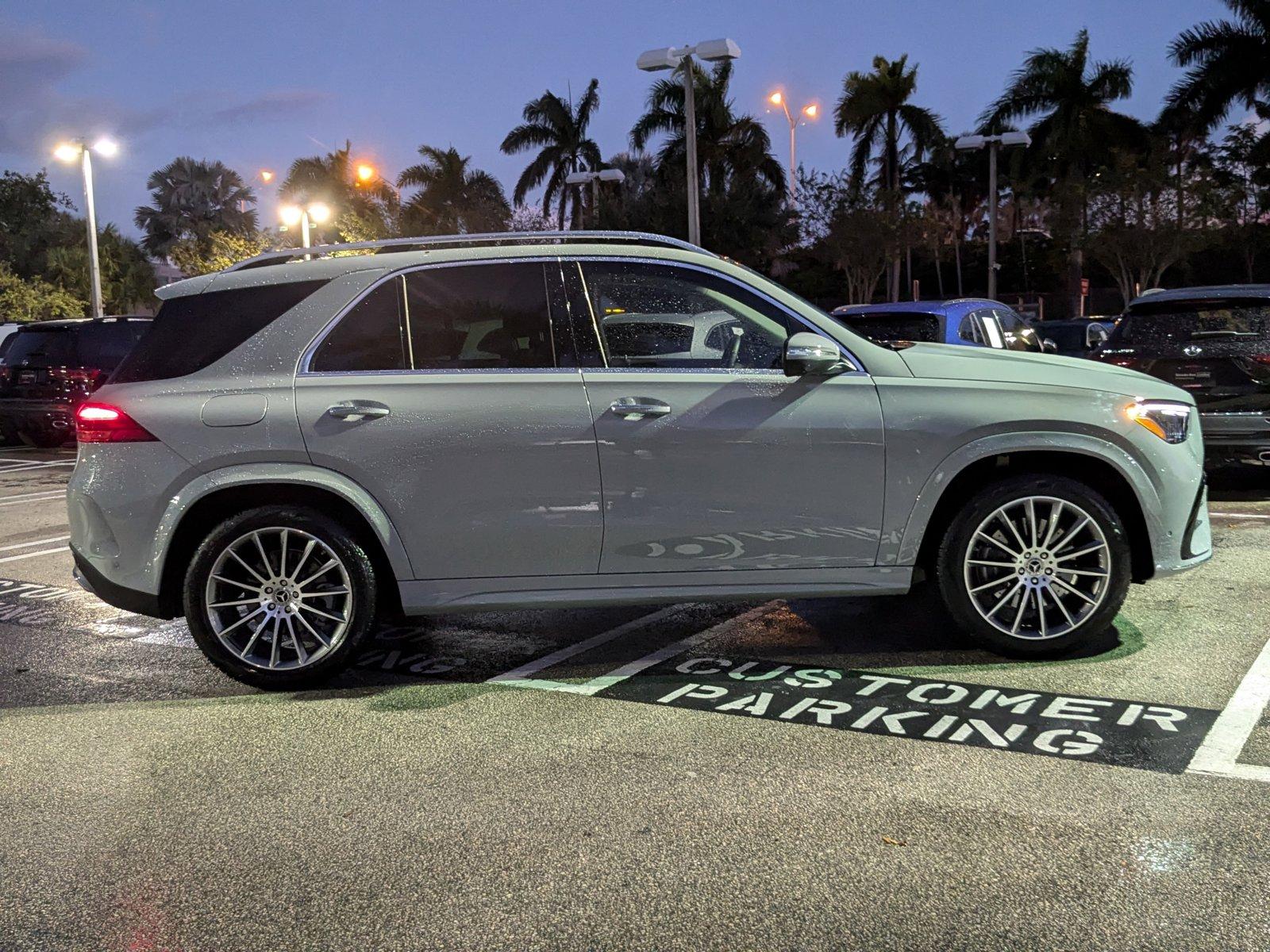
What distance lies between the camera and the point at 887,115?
167 feet

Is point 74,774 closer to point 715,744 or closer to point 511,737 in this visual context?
point 511,737

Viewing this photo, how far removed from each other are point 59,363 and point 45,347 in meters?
0.29

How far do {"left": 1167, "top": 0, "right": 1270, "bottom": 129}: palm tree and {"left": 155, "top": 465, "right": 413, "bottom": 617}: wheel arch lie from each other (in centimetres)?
4181

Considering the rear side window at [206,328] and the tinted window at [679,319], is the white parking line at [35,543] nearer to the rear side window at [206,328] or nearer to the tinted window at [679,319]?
the rear side window at [206,328]

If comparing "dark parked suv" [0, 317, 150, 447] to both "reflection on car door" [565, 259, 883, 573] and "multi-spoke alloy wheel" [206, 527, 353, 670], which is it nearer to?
"multi-spoke alloy wheel" [206, 527, 353, 670]

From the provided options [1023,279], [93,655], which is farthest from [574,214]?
[93,655]

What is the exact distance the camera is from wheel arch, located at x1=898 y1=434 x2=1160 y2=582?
502 centimetres

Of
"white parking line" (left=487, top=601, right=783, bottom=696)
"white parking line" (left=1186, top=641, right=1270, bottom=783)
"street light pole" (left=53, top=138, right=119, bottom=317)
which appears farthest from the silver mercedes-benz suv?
"street light pole" (left=53, top=138, right=119, bottom=317)

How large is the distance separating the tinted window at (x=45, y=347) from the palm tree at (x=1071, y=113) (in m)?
35.5

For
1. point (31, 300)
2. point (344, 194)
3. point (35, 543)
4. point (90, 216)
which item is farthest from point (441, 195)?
point (35, 543)

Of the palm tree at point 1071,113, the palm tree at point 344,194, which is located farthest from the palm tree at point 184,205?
the palm tree at point 1071,113

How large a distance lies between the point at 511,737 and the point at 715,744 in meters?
0.75

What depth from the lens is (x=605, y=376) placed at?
4.95 m

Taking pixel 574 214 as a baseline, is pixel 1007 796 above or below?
below
